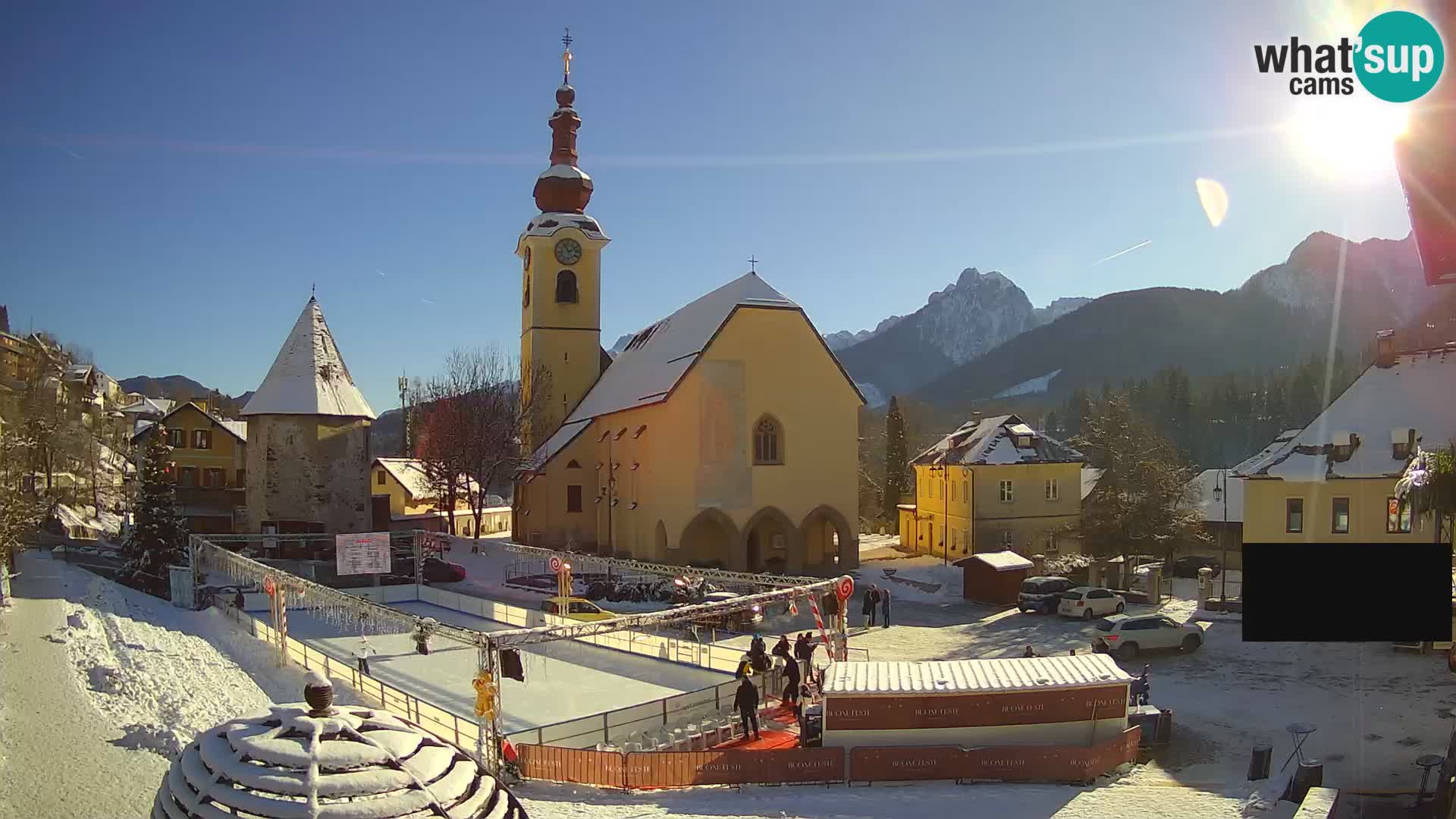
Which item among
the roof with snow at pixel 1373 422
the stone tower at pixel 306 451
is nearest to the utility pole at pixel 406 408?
the stone tower at pixel 306 451

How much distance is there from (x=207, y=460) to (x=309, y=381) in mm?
13904

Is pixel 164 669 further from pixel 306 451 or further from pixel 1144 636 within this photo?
pixel 306 451

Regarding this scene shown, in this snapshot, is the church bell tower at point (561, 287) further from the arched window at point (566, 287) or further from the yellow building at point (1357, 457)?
the yellow building at point (1357, 457)

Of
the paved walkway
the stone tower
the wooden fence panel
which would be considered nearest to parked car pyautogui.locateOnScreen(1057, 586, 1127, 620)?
the wooden fence panel

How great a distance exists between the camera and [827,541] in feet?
127

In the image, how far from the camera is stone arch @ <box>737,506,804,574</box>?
36469 millimetres

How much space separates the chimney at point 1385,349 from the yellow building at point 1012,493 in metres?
15.3

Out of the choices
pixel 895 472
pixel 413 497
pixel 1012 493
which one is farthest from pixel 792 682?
pixel 413 497

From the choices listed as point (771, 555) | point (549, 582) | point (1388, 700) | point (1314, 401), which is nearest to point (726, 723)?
point (1388, 700)

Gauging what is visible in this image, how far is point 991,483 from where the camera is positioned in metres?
41.0

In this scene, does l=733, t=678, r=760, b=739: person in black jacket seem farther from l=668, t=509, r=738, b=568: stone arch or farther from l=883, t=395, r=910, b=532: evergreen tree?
l=883, t=395, r=910, b=532: evergreen tree

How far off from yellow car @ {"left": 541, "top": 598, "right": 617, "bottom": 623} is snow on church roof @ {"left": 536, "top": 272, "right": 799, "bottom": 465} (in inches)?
462

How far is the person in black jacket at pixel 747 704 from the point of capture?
15.1 meters

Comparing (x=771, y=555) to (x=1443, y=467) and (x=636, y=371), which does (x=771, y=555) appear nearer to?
(x=636, y=371)
